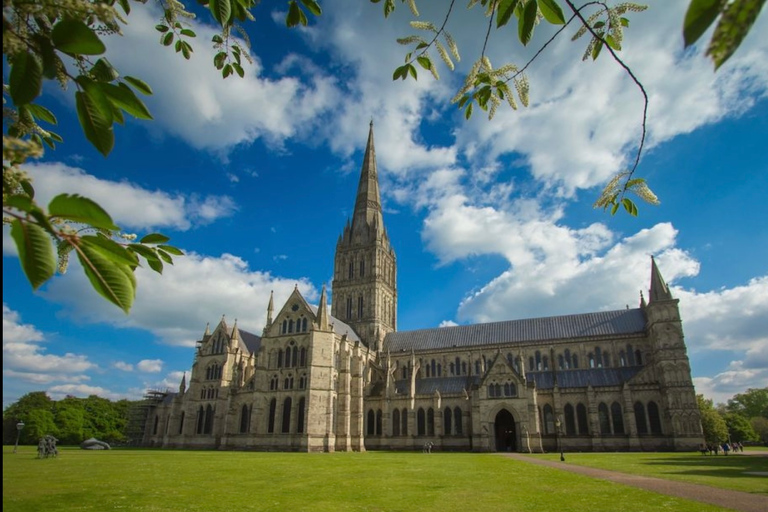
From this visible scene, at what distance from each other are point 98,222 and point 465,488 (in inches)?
701

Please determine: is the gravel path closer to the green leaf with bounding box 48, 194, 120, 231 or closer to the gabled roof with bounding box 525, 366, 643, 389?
the green leaf with bounding box 48, 194, 120, 231

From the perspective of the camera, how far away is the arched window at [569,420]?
48312 millimetres

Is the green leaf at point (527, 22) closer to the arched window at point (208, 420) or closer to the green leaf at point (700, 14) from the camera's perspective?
the green leaf at point (700, 14)

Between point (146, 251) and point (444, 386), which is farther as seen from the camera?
point (444, 386)

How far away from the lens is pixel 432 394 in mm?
54688

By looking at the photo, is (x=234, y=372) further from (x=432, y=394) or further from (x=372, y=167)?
(x=372, y=167)

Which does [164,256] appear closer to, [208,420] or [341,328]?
[341,328]

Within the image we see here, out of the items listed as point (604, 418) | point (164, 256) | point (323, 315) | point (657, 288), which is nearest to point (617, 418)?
point (604, 418)

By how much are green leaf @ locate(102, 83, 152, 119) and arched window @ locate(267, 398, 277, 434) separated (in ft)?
180

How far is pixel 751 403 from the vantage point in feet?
338

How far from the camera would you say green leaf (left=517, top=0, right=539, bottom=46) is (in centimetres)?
284

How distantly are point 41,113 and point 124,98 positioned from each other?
1278 mm

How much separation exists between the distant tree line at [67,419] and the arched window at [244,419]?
1656 inches

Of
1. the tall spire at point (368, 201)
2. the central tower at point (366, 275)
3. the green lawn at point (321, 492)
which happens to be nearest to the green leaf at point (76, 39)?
the green lawn at point (321, 492)
